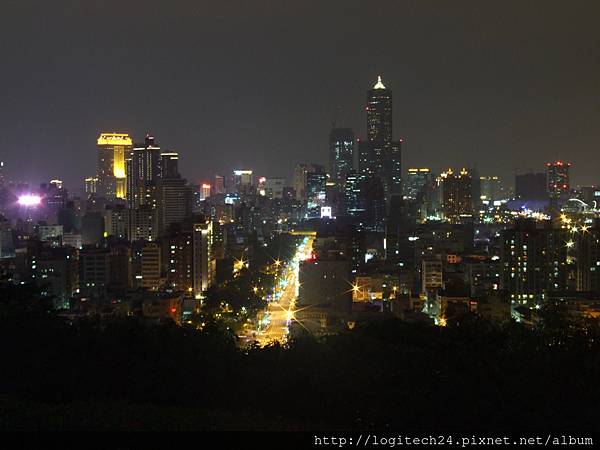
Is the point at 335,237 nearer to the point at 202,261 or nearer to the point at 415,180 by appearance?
the point at 202,261

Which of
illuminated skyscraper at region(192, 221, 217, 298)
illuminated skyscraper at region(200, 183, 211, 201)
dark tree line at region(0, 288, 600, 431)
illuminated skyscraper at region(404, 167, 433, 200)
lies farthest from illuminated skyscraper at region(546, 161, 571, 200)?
dark tree line at region(0, 288, 600, 431)

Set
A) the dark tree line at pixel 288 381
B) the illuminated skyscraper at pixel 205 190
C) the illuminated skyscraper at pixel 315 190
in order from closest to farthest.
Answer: the dark tree line at pixel 288 381 < the illuminated skyscraper at pixel 315 190 < the illuminated skyscraper at pixel 205 190

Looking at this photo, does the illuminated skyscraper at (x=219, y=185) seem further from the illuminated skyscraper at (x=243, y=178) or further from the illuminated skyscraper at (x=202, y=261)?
the illuminated skyscraper at (x=202, y=261)

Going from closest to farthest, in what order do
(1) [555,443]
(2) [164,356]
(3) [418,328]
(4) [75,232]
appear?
(1) [555,443], (2) [164,356], (3) [418,328], (4) [75,232]

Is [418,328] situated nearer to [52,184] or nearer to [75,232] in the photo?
[75,232]

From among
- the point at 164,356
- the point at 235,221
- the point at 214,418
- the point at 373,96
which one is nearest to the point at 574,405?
the point at 214,418

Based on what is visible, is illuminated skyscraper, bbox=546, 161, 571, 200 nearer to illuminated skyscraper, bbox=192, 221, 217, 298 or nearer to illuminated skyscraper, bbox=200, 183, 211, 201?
illuminated skyscraper, bbox=200, 183, 211, 201

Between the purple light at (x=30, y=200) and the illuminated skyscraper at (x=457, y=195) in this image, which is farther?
the illuminated skyscraper at (x=457, y=195)

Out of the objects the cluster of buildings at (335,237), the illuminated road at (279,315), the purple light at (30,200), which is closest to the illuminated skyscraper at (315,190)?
the cluster of buildings at (335,237)
